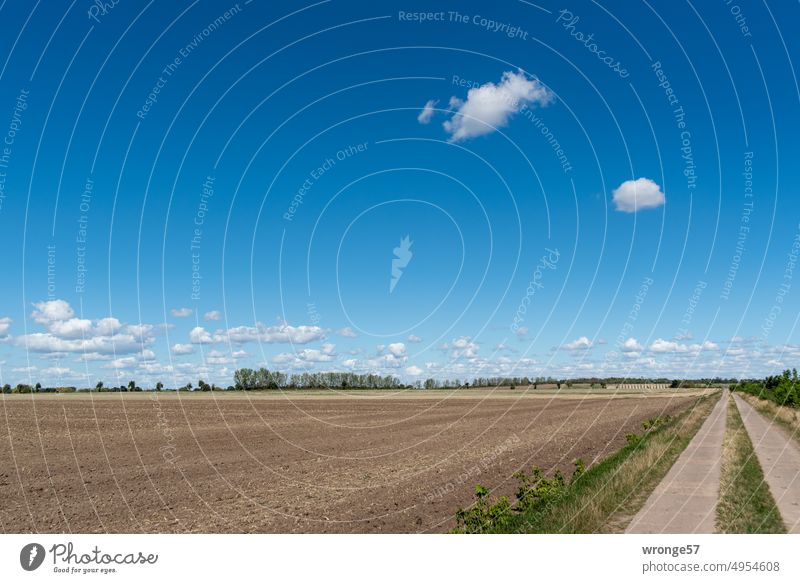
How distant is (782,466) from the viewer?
68.1 ft

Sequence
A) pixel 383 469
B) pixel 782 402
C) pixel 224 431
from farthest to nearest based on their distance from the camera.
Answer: pixel 782 402 → pixel 224 431 → pixel 383 469

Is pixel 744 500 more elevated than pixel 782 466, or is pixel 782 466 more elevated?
pixel 744 500

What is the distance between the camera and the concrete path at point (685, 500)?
12.1m

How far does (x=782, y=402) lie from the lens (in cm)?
6006

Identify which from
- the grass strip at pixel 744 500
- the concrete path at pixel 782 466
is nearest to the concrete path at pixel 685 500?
the grass strip at pixel 744 500

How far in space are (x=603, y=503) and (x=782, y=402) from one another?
188ft

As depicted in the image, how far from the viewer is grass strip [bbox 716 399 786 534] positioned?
476 inches
